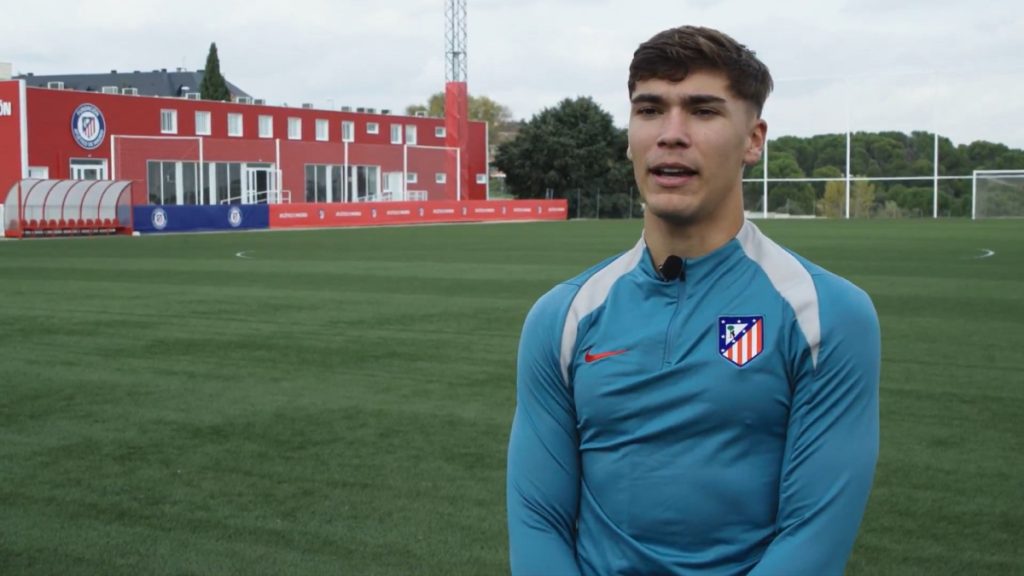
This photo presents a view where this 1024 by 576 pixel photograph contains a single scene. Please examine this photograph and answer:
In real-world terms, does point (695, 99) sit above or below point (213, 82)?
below

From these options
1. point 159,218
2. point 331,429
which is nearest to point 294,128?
point 159,218

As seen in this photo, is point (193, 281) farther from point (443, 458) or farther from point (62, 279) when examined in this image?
point (443, 458)

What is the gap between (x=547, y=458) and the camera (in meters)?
2.50

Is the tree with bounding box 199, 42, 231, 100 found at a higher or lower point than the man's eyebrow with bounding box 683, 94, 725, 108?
higher

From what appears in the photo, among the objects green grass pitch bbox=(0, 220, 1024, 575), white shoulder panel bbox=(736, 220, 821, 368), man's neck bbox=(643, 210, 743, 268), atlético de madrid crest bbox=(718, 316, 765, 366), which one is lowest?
green grass pitch bbox=(0, 220, 1024, 575)

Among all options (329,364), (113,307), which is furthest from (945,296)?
(113,307)

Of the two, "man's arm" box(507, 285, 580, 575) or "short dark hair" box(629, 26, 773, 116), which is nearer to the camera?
"short dark hair" box(629, 26, 773, 116)

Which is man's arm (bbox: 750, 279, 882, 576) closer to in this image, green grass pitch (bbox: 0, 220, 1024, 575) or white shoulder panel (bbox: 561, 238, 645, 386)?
white shoulder panel (bbox: 561, 238, 645, 386)

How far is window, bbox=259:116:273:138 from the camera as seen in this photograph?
216ft

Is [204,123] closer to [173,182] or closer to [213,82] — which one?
[173,182]

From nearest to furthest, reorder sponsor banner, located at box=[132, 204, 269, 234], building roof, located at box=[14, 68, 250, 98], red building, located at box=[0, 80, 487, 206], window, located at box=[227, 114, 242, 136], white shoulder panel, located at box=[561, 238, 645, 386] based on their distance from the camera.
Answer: white shoulder panel, located at box=[561, 238, 645, 386] → sponsor banner, located at box=[132, 204, 269, 234] → red building, located at box=[0, 80, 487, 206] → window, located at box=[227, 114, 242, 136] → building roof, located at box=[14, 68, 250, 98]

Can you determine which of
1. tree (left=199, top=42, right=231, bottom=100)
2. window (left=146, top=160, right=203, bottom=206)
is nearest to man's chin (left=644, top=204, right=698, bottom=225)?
window (left=146, top=160, right=203, bottom=206)

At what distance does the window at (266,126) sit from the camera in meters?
65.9

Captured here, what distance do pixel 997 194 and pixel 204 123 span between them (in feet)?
125
